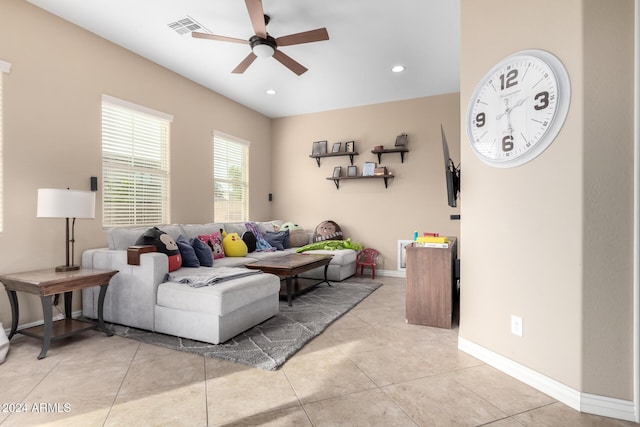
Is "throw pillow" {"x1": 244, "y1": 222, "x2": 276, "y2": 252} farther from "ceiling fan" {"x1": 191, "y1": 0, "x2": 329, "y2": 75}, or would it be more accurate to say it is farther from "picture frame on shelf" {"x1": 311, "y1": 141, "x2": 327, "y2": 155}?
"ceiling fan" {"x1": 191, "y1": 0, "x2": 329, "y2": 75}

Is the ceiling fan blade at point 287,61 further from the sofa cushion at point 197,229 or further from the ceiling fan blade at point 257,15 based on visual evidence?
the sofa cushion at point 197,229

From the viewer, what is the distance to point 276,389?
1946 mm

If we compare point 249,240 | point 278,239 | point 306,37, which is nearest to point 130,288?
point 249,240

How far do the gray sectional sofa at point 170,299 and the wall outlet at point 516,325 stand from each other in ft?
6.48

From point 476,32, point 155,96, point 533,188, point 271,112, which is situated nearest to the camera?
point 533,188

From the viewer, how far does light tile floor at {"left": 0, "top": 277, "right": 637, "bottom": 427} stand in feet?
5.49

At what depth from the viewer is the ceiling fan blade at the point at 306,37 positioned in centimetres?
282

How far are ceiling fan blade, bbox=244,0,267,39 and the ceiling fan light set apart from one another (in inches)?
3.6

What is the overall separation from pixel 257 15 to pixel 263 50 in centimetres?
49

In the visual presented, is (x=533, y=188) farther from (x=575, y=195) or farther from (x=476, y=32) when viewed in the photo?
(x=476, y=32)

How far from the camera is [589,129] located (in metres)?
1.75

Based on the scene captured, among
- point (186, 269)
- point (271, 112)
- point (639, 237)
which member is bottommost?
point (186, 269)

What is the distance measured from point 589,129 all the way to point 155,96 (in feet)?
14.4

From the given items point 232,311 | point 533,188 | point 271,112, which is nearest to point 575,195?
point 533,188
